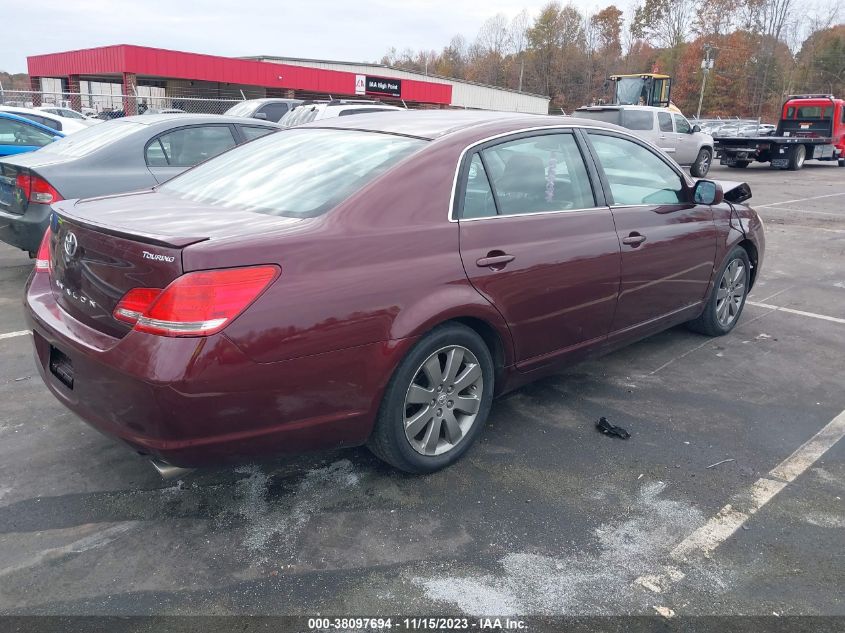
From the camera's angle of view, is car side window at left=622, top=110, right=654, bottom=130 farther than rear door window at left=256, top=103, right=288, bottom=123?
Yes

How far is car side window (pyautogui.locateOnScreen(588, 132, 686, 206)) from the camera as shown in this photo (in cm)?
404

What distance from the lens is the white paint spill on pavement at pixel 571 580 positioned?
240cm

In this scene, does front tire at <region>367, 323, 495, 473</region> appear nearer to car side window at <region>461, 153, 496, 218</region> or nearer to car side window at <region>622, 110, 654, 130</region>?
car side window at <region>461, 153, 496, 218</region>

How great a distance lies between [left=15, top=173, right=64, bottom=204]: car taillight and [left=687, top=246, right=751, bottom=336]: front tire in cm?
516

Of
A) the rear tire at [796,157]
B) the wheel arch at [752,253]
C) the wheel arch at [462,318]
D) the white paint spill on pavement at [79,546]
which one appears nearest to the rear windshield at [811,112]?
the rear tire at [796,157]

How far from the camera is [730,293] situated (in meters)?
5.34

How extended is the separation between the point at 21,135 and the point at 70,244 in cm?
961

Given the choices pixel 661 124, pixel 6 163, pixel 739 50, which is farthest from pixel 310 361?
pixel 739 50

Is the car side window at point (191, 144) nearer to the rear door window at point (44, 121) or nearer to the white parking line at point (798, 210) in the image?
the rear door window at point (44, 121)

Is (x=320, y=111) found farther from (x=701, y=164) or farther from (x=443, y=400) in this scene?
(x=701, y=164)

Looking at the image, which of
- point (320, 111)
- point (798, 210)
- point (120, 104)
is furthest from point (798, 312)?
point (120, 104)

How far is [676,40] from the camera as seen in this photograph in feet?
260

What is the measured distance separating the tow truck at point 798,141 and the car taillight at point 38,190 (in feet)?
68.0

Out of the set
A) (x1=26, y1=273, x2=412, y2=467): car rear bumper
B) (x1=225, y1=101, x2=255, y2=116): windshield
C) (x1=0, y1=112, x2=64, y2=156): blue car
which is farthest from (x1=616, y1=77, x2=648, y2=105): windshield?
(x1=26, y1=273, x2=412, y2=467): car rear bumper
